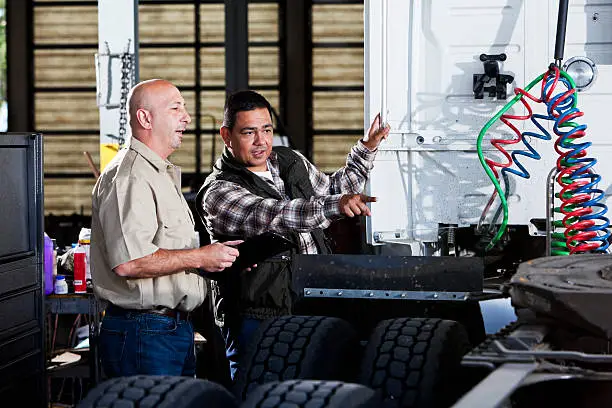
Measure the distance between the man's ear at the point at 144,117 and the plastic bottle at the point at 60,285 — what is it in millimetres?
1965

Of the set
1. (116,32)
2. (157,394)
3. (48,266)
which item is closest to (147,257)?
(157,394)

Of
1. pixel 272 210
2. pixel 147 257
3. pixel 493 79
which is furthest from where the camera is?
pixel 493 79

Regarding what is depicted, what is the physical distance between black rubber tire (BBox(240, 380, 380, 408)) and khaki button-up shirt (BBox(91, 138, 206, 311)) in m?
1.20

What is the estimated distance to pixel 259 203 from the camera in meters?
4.31

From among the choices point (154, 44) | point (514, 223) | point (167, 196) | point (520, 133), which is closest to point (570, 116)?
point (520, 133)

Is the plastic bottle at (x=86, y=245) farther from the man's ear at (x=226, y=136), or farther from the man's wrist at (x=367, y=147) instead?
the man's wrist at (x=367, y=147)

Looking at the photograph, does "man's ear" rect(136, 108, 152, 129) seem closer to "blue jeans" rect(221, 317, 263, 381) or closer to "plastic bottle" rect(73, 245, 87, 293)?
"blue jeans" rect(221, 317, 263, 381)

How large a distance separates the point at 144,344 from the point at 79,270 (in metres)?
2.06

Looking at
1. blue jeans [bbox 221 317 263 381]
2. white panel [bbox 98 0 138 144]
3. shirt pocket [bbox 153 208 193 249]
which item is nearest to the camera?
shirt pocket [bbox 153 208 193 249]

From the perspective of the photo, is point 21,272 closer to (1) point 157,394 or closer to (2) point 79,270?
(2) point 79,270

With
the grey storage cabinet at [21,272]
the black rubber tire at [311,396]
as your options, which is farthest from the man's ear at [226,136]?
the black rubber tire at [311,396]

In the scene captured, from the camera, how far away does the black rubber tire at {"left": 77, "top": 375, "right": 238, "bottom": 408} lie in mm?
2756

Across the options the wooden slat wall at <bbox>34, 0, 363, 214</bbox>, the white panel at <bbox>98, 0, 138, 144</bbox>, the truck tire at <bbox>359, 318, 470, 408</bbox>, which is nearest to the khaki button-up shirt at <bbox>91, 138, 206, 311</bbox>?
the truck tire at <bbox>359, 318, 470, 408</bbox>

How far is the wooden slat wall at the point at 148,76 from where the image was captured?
14.6 meters
